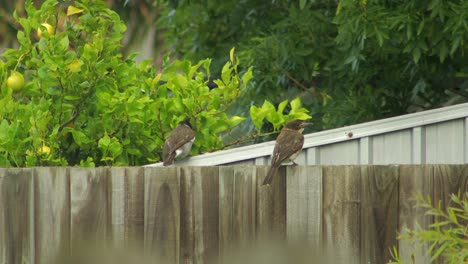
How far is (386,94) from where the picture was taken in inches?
511

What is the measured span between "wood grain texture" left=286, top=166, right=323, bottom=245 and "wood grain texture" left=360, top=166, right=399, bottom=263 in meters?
0.26

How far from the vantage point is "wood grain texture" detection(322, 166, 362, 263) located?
7199mm

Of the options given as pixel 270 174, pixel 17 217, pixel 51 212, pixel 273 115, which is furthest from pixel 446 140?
pixel 17 217

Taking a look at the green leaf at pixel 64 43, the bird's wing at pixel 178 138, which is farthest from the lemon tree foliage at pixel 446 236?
the green leaf at pixel 64 43

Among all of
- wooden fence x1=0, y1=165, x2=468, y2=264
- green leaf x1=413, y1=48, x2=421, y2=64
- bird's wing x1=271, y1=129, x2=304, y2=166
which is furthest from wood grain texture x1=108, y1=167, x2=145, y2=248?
green leaf x1=413, y1=48, x2=421, y2=64

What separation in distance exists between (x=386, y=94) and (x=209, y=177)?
5.96 metres

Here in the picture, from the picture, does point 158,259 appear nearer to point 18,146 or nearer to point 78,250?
point 78,250

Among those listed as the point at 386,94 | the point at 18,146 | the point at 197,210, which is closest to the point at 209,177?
the point at 197,210

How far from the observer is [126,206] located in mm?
7340

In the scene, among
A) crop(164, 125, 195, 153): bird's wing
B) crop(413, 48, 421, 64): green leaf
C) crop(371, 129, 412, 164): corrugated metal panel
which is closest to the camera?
crop(164, 125, 195, 153): bird's wing

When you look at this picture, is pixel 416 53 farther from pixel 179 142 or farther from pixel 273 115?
pixel 179 142

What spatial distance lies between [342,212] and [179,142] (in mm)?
1418

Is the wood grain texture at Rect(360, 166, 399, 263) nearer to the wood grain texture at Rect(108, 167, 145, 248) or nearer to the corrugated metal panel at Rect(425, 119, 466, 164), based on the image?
the wood grain texture at Rect(108, 167, 145, 248)

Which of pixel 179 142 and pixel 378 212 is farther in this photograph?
pixel 179 142
